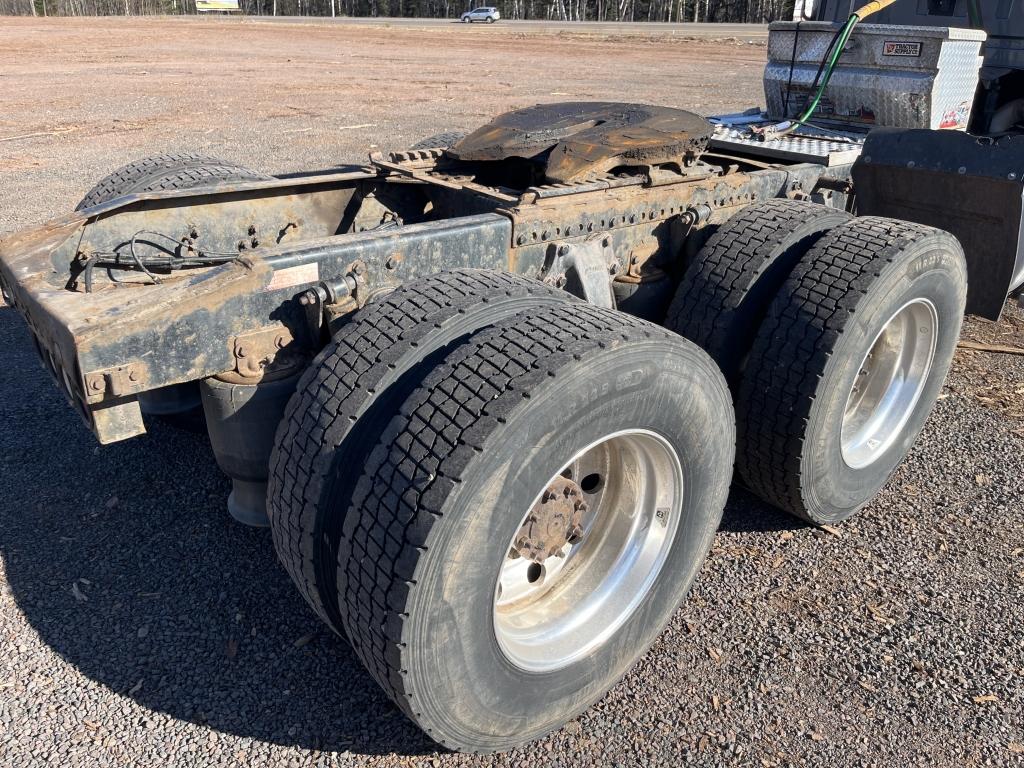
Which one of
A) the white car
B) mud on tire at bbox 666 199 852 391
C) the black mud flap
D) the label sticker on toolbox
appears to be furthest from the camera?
the white car

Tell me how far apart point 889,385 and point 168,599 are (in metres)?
3.32

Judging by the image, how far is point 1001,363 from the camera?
5.16 m

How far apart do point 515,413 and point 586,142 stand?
6.60ft

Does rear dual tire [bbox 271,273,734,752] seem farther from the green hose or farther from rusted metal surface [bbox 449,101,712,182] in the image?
the green hose

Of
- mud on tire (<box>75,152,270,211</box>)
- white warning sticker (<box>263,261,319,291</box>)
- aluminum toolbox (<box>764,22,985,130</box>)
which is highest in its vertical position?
aluminum toolbox (<box>764,22,985,130</box>)

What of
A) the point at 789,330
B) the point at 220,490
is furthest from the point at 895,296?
the point at 220,490

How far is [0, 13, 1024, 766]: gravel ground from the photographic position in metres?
2.51

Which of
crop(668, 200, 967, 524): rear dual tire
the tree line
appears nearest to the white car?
the tree line

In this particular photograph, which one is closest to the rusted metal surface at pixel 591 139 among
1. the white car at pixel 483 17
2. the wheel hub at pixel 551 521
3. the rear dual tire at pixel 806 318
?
the rear dual tire at pixel 806 318

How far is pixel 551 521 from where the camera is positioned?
2508mm

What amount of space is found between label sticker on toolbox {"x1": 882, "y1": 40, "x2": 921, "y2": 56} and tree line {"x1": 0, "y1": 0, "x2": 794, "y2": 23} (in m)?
54.7

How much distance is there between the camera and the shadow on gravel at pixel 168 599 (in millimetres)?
2600

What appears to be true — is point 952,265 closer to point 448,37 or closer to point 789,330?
point 789,330

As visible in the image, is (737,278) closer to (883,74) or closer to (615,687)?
(615,687)
